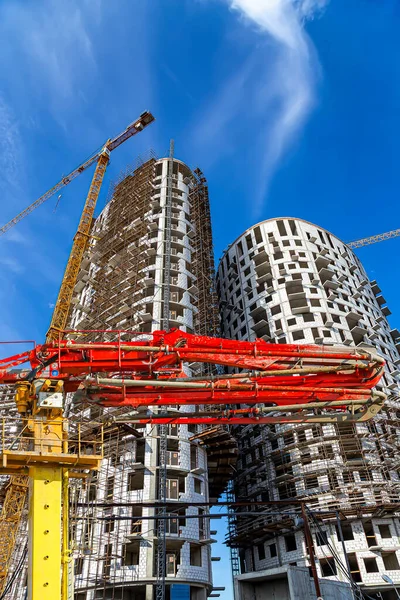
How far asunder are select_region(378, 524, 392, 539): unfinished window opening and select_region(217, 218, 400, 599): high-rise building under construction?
0.17 metres

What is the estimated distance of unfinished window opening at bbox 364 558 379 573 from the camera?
137 feet

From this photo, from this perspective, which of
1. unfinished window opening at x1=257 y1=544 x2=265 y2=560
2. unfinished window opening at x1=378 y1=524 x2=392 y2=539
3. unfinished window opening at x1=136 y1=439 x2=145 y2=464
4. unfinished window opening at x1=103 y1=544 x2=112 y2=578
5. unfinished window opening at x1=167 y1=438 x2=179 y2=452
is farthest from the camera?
unfinished window opening at x1=257 y1=544 x2=265 y2=560

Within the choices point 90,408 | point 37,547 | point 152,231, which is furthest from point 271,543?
point 37,547

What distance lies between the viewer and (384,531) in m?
43.2

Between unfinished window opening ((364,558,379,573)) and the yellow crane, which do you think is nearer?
the yellow crane

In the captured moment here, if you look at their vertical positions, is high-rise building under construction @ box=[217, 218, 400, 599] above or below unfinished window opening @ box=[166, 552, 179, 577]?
above

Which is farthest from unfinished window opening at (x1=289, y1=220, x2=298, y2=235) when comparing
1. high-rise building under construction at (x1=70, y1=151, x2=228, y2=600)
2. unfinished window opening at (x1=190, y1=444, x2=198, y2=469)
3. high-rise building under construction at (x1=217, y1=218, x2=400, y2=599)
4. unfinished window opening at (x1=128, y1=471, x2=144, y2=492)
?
unfinished window opening at (x1=128, y1=471, x2=144, y2=492)

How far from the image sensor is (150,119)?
76125 millimetres

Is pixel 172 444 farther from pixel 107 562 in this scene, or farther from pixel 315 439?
pixel 315 439

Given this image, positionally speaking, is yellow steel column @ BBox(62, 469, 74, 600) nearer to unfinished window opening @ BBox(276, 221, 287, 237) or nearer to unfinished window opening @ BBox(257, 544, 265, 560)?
unfinished window opening @ BBox(257, 544, 265, 560)

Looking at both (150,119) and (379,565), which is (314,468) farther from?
(150,119)

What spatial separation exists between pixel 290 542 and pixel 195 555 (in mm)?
12148

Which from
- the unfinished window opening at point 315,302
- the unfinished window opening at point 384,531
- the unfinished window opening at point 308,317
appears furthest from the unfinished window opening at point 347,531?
the unfinished window opening at point 315,302

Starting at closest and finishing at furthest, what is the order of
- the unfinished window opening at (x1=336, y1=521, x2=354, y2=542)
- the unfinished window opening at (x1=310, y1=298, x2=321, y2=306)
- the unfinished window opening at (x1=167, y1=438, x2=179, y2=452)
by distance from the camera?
1. the unfinished window opening at (x1=167, y1=438, x2=179, y2=452)
2. the unfinished window opening at (x1=336, y1=521, x2=354, y2=542)
3. the unfinished window opening at (x1=310, y1=298, x2=321, y2=306)
